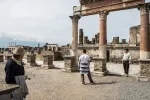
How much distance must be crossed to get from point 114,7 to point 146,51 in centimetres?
409

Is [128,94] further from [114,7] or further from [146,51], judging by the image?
[114,7]

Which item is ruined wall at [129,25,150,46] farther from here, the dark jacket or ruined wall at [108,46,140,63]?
the dark jacket

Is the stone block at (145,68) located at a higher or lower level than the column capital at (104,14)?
lower

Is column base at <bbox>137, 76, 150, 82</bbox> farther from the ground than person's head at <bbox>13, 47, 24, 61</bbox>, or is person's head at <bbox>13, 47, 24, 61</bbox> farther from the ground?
person's head at <bbox>13, 47, 24, 61</bbox>

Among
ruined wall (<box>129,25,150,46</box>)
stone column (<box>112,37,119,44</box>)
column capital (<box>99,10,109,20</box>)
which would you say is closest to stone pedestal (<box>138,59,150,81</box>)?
column capital (<box>99,10,109,20</box>)

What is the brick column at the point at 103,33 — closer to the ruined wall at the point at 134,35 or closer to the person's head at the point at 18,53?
the person's head at the point at 18,53

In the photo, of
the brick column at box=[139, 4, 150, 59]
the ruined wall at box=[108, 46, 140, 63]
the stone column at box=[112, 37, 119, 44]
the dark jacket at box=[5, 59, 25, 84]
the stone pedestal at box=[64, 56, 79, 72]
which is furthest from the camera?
the stone column at box=[112, 37, 119, 44]

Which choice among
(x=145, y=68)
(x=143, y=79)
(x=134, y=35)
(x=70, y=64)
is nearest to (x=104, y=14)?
(x=70, y=64)

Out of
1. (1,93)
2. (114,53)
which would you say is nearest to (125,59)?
(1,93)

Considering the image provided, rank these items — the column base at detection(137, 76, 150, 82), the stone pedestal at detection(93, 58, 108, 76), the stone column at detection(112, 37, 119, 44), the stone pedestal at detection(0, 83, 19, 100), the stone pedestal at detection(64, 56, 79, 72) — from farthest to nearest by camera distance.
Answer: the stone column at detection(112, 37, 119, 44)
the stone pedestal at detection(64, 56, 79, 72)
the stone pedestal at detection(93, 58, 108, 76)
the column base at detection(137, 76, 150, 82)
the stone pedestal at detection(0, 83, 19, 100)

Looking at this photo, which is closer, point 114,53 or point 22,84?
point 22,84

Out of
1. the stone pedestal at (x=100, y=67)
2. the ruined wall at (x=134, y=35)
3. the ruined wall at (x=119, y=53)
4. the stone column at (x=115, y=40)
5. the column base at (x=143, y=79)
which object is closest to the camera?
the column base at (x=143, y=79)

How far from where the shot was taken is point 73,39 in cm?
1736

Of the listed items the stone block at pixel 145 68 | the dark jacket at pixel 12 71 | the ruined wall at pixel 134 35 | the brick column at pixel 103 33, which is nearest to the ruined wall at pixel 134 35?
the ruined wall at pixel 134 35
